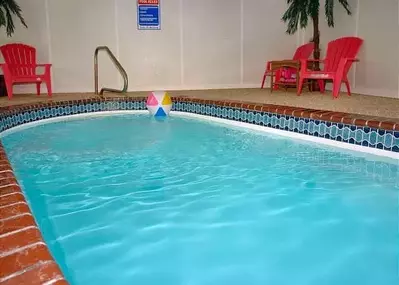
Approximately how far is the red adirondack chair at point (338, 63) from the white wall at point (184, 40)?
0.54 m

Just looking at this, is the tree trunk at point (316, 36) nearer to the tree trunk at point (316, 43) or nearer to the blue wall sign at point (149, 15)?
the tree trunk at point (316, 43)

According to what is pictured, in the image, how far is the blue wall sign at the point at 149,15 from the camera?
731cm

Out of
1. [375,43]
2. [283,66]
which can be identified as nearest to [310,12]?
[283,66]

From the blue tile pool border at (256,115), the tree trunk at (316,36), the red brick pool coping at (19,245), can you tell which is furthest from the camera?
the tree trunk at (316,36)

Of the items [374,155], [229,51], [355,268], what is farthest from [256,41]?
[355,268]

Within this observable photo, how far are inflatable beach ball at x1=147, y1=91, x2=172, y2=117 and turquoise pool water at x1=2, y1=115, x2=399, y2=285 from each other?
142 cm

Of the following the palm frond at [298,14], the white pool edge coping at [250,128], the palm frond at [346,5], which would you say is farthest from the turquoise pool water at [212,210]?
the palm frond at [346,5]

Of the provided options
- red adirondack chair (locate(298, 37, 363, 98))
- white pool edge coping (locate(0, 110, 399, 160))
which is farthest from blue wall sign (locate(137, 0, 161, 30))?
red adirondack chair (locate(298, 37, 363, 98))

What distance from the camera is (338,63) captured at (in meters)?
5.84

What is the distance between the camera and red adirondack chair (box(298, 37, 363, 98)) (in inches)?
217

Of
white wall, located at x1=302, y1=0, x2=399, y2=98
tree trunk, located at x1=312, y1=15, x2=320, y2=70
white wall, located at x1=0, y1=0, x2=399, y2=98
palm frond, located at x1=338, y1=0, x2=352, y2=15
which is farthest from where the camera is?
tree trunk, located at x1=312, y1=15, x2=320, y2=70

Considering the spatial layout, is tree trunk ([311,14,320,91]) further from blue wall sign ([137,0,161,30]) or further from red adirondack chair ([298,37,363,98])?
blue wall sign ([137,0,161,30])

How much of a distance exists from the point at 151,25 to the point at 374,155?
504cm

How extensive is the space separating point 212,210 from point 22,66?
4.92m
